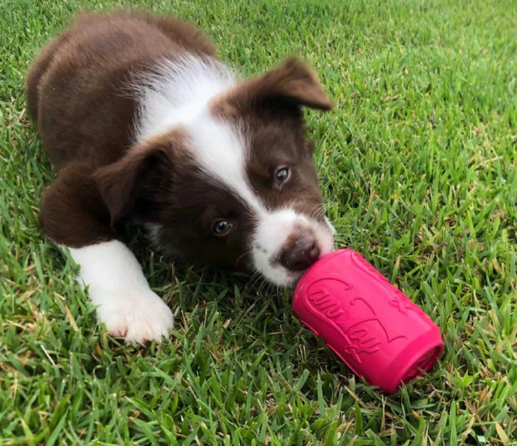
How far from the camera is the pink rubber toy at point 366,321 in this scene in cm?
184

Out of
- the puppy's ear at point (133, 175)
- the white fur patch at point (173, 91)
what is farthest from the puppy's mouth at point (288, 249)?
the white fur patch at point (173, 91)

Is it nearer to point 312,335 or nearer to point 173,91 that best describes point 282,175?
point 312,335

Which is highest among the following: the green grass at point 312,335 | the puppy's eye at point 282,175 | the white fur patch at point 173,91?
the white fur patch at point 173,91

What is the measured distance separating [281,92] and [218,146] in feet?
1.43

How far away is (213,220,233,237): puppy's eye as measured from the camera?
2329 mm

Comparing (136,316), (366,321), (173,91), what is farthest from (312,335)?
(173,91)

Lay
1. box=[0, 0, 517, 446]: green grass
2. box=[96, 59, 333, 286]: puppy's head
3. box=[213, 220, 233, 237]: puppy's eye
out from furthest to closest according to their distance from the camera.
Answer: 1. box=[213, 220, 233, 237]: puppy's eye
2. box=[96, 59, 333, 286]: puppy's head
3. box=[0, 0, 517, 446]: green grass

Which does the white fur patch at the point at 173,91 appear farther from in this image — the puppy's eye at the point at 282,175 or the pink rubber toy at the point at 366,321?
the pink rubber toy at the point at 366,321

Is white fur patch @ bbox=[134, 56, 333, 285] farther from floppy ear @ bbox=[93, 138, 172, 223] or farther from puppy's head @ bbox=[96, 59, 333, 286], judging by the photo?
floppy ear @ bbox=[93, 138, 172, 223]

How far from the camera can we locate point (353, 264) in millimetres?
2074

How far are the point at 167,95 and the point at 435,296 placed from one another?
172 cm

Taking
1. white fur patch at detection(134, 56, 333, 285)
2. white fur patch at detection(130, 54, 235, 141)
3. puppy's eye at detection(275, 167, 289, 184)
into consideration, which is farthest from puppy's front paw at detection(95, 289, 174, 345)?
white fur patch at detection(130, 54, 235, 141)

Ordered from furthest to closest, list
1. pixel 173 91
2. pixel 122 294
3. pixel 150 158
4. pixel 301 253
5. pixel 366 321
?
pixel 173 91, pixel 150 158, pixel 122 294, pixel 301 253, pixel 366 321

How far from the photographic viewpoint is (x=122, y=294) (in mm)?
2260
